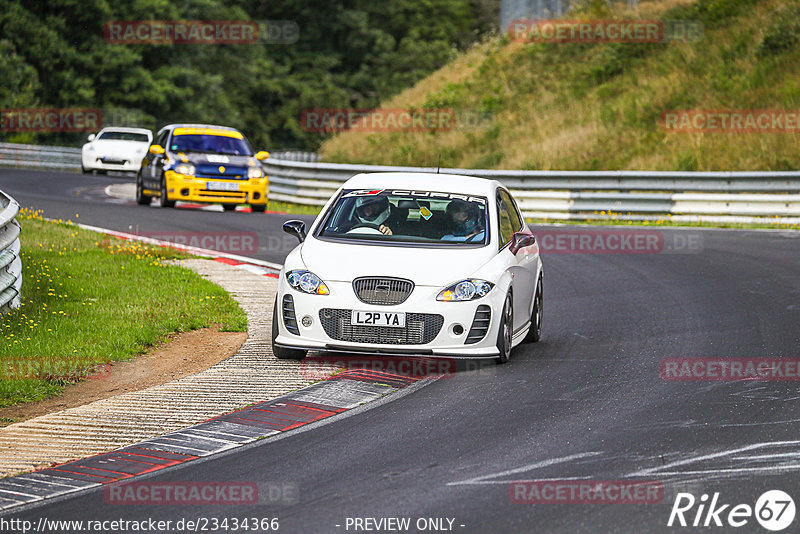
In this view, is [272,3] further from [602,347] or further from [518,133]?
[602,347]

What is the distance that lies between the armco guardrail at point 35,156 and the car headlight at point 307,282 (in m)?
34.1

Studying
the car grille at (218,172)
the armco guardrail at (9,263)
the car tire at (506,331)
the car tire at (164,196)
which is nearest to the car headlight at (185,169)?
the car grille at (218,172)

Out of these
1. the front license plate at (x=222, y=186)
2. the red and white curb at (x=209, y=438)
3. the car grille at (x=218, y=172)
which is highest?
the car grille at (x=218, y=172)

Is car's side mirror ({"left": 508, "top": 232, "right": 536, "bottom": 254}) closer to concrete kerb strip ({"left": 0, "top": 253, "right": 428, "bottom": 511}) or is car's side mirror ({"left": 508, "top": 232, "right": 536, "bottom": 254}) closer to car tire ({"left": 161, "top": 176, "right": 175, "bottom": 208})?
concrete kerb strip ({"left": 0, "top": 253, "right": 428, "bottom": 511})

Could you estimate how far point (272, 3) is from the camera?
228 ft

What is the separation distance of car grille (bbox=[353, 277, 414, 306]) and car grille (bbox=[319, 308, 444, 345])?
161 millimetres

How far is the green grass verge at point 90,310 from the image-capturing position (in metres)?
9.54

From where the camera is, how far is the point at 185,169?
2430cm

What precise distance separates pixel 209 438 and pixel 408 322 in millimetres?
2363

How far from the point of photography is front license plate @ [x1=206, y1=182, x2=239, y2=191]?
24.5 m

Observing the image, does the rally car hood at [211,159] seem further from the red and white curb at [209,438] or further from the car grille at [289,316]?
the red and white curb at [209,438]

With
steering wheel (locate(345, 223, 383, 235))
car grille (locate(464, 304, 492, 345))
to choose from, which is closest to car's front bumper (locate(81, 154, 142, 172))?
steering wheel (locate(345, 223, 383, 235))

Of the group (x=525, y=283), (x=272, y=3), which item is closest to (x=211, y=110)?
(x=272, y=3)

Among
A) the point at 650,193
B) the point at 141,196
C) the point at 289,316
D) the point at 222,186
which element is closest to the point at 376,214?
the point at 289,316
